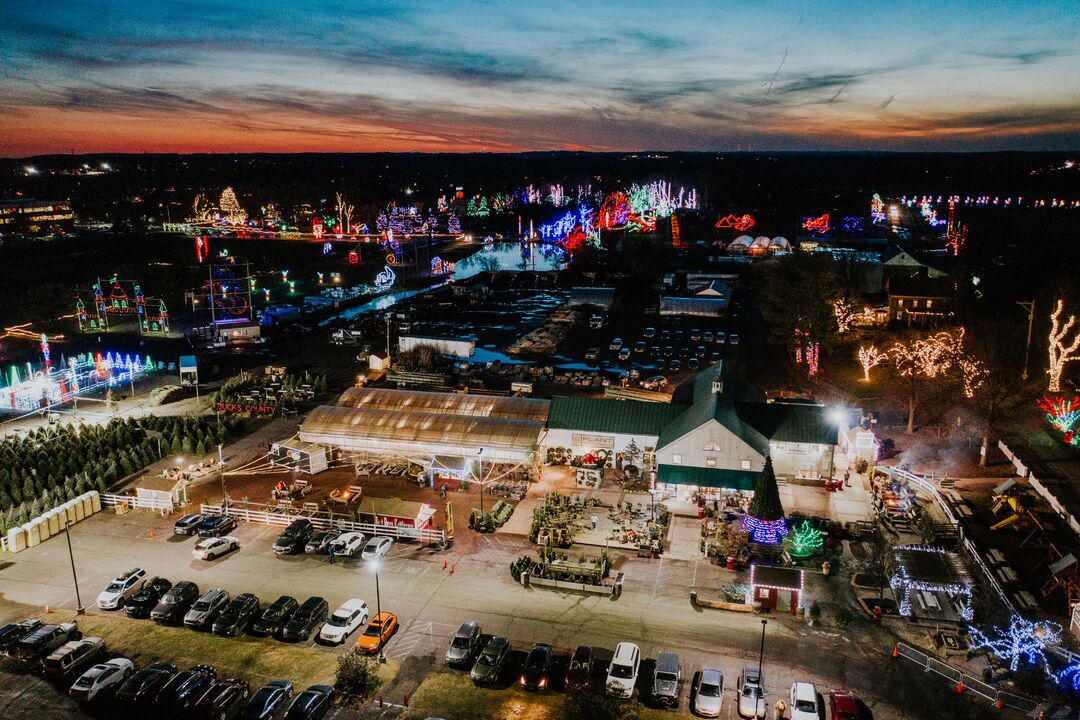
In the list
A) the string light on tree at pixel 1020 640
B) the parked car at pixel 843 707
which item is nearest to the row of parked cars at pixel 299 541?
the parked car at pixel 843 707

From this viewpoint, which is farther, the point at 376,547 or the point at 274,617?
the point at 376,547

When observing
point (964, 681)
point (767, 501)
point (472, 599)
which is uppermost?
point (767, 501)

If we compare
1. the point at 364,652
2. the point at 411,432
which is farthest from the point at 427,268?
the point at 364,652

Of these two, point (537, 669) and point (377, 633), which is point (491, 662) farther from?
point (377, 633)

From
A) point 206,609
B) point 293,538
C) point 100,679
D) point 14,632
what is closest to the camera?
point 100,679

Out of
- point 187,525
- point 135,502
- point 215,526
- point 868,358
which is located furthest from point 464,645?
point 868,358

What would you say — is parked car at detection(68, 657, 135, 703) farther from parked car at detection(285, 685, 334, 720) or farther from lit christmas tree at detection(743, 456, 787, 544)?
lit christmas tree at detection(743, 456, 787, 544)

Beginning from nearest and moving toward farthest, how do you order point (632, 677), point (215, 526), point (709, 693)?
point (709, 693)
point (632, 677)
point (215, 526)

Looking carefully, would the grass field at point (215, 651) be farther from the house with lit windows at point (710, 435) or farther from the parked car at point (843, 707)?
the house with lit windows at point (710, 435)
